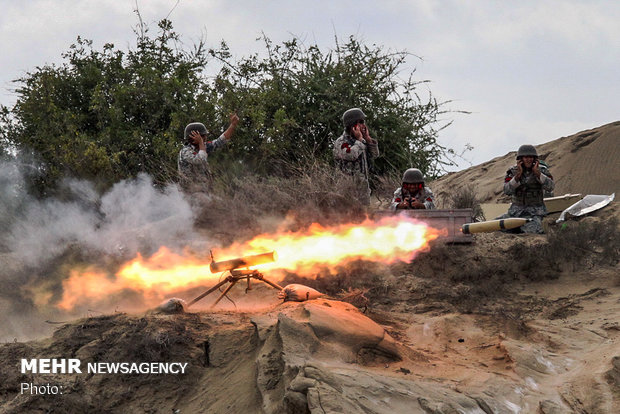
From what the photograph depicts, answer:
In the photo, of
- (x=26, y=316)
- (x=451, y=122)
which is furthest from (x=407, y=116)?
(x=26, y=316)

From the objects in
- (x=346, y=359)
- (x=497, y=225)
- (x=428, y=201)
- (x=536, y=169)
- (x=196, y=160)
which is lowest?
(x=346, y=359)

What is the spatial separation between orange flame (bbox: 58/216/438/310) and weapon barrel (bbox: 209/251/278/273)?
107 cm

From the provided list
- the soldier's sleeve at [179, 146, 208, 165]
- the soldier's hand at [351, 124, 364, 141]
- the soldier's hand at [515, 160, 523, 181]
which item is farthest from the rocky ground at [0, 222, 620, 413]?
the soldier's sleeve at [179, 146, 208, 165]

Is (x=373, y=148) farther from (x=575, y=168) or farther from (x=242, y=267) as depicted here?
(x=575, y=168)

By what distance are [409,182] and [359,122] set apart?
1.33m

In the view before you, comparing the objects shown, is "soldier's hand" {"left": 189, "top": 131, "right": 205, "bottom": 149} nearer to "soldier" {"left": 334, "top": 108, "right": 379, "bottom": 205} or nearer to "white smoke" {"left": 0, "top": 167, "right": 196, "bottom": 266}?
"white smoke" {"left": 0, "top": 167, "right": 196, "bottom": 266}

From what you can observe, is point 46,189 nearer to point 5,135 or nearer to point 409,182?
point 5,135

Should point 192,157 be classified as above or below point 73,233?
above

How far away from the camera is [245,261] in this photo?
31.0 feet

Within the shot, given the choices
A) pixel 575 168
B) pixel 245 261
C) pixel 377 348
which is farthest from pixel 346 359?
pixel 575 168

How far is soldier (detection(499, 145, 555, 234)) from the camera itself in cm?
1255

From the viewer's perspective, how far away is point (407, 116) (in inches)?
712

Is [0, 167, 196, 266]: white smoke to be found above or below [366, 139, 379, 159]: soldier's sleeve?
below

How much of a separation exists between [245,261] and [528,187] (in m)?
5.52
